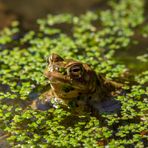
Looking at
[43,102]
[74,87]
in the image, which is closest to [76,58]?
[43,102]

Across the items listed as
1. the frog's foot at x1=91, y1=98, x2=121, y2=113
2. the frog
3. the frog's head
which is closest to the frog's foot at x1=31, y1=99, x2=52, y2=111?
the frog

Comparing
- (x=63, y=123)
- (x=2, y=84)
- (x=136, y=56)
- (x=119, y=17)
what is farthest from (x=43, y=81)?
(x=119, y=17)

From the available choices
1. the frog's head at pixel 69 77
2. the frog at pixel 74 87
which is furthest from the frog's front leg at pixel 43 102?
the frog's head at pixel 69 77

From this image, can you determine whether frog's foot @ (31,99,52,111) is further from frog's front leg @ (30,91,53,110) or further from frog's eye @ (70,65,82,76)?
frog's eye @ (70,65,82,76)

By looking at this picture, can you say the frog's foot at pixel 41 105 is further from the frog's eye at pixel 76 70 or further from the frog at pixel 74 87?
the frog's eye at pixel 76 70

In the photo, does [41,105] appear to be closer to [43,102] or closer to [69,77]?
[43,102]

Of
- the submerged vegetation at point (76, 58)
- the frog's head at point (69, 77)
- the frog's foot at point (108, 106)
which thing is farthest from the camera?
the frog's foot at point (108, 106)
